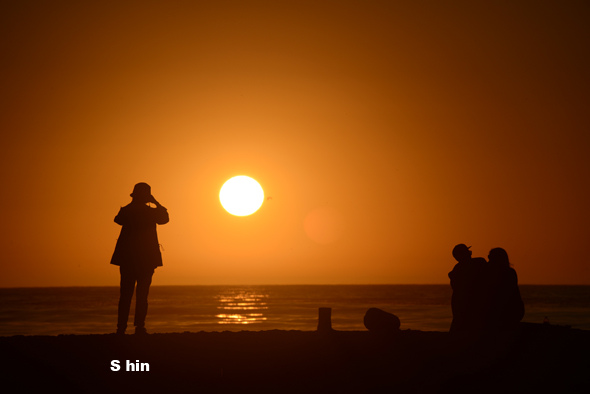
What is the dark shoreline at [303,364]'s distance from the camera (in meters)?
8.46

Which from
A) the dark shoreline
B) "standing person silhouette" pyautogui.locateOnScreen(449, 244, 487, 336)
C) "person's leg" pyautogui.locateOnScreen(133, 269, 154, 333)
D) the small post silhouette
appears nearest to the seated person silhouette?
"standing person silhouette" pyautogui.locateOnScreen(449, 244, 487, 336)

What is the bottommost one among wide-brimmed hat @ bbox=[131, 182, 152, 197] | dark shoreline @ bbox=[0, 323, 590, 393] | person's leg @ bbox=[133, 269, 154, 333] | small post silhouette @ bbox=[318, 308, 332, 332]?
dark shoreline @ bbox=[0, 323, 590, 393]

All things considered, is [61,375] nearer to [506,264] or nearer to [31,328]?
[506,264]

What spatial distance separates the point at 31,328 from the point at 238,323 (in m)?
19.0

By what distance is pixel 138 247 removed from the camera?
1084 cm

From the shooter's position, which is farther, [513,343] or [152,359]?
[513,343]

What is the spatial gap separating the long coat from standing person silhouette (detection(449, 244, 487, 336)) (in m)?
5.02

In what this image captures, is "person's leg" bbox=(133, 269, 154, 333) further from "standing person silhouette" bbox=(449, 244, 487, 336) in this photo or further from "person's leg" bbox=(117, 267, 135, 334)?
"standing person silhouette" bbox=(449, 244, 487, 336)

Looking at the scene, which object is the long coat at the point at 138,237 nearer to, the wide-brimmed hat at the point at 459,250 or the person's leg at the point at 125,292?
the person's leg at the point at 125,292

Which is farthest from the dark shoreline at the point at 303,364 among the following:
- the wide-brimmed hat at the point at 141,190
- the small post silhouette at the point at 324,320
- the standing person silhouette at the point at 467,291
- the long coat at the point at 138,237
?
the wide-brimmed hat at the point at 141,190

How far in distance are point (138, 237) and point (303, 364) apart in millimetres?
3336

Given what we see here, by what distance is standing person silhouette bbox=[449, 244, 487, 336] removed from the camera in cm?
1159

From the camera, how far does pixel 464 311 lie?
1178 centimetres

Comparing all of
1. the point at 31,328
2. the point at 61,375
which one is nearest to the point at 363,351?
the point at 61,375
